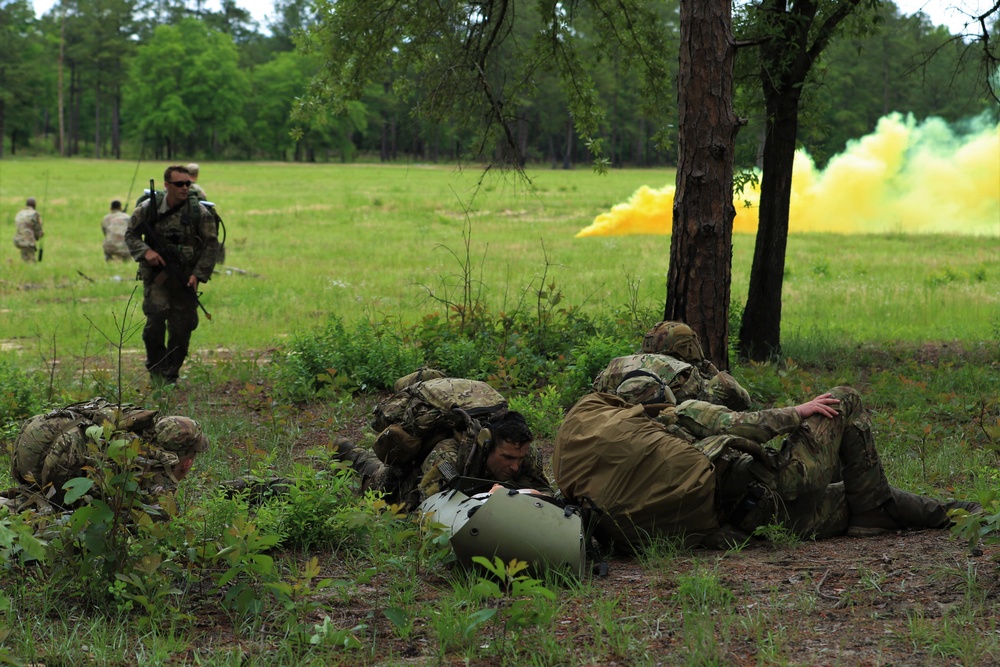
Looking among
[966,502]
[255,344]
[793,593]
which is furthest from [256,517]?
[255,344]

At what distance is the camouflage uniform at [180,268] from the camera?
8.99 metres

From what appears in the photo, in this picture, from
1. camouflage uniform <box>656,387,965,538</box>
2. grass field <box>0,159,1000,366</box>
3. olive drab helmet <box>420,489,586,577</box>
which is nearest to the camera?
olive drab helmet <box>420,489,586,577</box>

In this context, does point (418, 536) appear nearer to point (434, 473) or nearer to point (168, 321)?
point (434, 473)

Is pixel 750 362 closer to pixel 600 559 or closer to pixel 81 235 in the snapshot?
pixel 600 559

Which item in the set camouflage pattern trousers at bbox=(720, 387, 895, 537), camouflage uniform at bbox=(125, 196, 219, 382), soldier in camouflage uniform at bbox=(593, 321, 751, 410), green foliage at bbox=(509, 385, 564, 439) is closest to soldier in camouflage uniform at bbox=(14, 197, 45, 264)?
camouflage uniform at bbox=(125, 196, 219, 382)

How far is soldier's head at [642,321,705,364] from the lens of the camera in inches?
234

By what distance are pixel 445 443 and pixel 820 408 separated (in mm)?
1831

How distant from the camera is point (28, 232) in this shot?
727 inches

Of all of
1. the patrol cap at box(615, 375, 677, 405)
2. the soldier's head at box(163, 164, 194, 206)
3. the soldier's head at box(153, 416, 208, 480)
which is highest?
the soldier's head at box(163, 164, 194, 206)

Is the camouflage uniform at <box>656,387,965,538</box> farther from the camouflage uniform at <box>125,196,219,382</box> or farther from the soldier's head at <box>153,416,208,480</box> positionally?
the camouflage uniform at <box>125,196,219,382</box>

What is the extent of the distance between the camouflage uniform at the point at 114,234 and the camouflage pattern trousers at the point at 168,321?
988 cm

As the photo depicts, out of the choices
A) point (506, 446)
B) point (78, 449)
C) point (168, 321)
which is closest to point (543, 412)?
point (506, 446)

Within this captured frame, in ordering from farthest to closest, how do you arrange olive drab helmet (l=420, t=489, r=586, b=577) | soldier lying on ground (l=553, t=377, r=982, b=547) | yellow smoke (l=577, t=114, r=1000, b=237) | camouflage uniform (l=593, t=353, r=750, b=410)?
yellow smoke (l=577, t=114, r=1000, b=237) → camouflage uniform (l=593, t=353, r=750, b=410) → soldier lying on ground (l=553, t=377, r=982, b=547) → olive drab helmet (l=420, t=489, r=586, b=577)

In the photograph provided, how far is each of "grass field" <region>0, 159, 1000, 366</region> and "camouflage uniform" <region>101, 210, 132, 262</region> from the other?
319 millimetres
